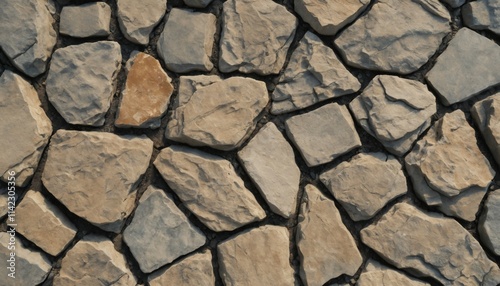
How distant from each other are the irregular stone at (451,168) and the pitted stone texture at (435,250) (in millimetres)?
54

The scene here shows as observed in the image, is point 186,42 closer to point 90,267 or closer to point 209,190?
point 209,190

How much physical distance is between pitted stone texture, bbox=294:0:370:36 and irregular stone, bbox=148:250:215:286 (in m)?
0.68

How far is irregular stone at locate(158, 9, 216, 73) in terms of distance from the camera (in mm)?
1220

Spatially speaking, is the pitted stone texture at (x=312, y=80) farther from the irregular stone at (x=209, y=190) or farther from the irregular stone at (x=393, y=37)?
the irregular stone at (x=209, y=190)

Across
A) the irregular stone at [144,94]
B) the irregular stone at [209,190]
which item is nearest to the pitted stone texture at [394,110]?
the irregular stone at [209,190]

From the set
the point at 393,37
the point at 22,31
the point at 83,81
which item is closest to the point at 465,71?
the point at 393,37

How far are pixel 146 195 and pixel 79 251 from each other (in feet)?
0.71

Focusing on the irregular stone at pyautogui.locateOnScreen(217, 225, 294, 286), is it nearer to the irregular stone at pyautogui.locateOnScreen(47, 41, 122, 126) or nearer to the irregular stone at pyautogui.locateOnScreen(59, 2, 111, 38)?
the irregular stone at pyautogui.locateOnScreen(47, 41, 122, 126)

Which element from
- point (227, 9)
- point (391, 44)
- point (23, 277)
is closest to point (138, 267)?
point (23, 277)

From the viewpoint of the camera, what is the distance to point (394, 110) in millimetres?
1220

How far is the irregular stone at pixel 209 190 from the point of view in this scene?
120cm

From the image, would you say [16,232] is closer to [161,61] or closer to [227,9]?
[161,61]

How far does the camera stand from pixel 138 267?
1222 mm

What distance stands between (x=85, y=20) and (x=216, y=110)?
412mm
